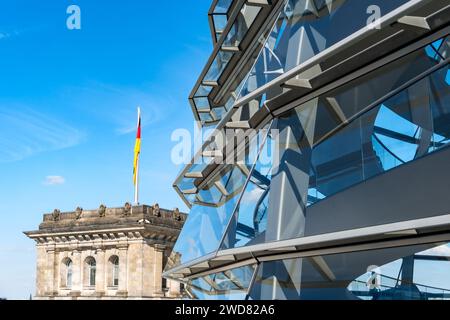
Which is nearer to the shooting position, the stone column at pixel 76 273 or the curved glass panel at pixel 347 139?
the curved glass panel at pixel 347 139

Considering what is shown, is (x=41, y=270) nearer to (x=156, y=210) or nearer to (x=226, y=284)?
(x=156, y=210)

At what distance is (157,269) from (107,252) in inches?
175

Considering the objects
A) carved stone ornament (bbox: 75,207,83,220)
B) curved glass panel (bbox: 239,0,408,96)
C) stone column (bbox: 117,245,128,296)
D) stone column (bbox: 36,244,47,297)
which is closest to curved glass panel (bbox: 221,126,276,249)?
curved glass panel (bbox: 239,0,408,96)

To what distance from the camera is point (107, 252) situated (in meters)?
58.9

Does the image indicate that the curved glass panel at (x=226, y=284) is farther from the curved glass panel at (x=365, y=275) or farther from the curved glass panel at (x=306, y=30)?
the curved glass panel at (x=306, y=30)

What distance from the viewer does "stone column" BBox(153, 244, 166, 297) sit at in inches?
2259

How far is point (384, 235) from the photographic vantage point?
6645mm

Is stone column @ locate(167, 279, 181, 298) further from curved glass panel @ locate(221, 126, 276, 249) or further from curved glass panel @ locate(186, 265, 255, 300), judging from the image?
curved glass panel @ locate(221, 126, 276, 249)

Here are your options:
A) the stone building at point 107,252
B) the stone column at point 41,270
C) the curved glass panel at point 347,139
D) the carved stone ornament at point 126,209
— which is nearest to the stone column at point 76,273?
the stone building at point 107,252

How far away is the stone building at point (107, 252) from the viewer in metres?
57.0

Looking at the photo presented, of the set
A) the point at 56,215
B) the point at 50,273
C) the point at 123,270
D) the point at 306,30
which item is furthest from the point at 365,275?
the point at 56,215

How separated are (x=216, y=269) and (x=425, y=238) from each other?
465 centimetres
